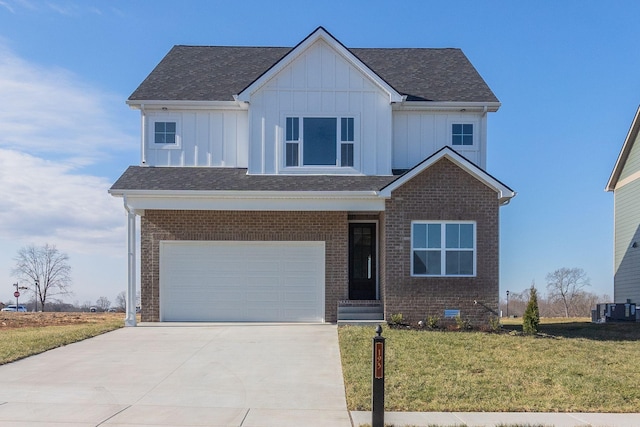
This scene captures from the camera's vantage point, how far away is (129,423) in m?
8.40

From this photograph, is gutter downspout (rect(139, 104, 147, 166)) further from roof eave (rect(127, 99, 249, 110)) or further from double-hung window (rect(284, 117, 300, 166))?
double-hung window (rect(284, 117, 300, 166))

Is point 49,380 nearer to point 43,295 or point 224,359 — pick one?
point 224,359

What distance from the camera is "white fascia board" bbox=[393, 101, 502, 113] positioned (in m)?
20.0

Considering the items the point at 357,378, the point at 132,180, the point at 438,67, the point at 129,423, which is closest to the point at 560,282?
the point at 438,67

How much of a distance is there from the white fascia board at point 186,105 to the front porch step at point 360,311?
21.3 feet

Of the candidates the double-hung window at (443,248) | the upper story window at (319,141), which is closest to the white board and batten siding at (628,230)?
the double-hung window at (443,248)

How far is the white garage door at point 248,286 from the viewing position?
1909 cm

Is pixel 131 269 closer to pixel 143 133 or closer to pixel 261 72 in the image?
pixel 143 133

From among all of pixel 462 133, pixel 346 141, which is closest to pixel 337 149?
pixel 346 141

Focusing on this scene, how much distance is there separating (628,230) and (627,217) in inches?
20.7

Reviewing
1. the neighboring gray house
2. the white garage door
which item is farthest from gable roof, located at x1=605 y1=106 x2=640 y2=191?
the white garage door

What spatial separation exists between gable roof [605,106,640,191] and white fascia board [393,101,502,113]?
7.33 m

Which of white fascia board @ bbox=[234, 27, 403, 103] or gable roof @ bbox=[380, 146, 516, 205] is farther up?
white fascia board @ bbox=[234, 27, 403, 103]

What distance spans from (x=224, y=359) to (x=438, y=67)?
1354 cm
